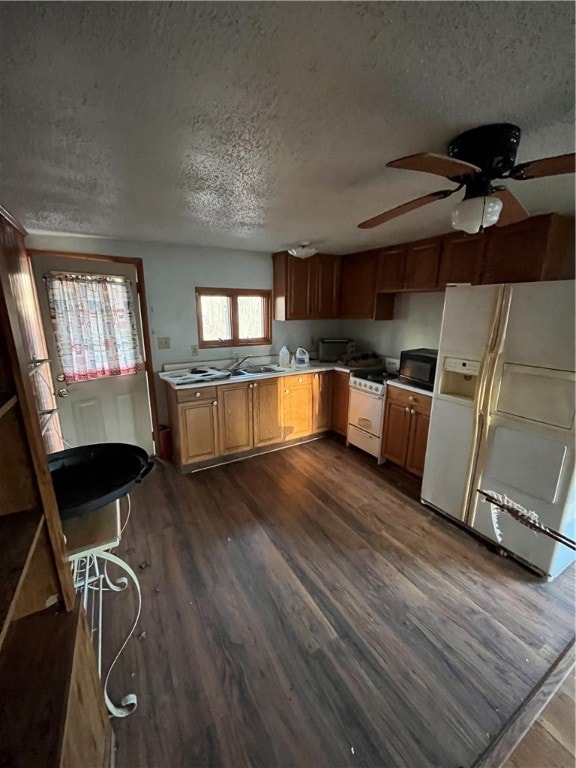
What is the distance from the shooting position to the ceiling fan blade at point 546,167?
3.11 feet

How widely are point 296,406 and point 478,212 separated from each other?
2599mm

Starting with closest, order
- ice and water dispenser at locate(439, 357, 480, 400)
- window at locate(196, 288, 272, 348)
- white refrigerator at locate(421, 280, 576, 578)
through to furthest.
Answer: white refrigerator at locate(421, 280, 576, 578) → ice and water dispenser at locate(439, 357, 480, 400) → window at locate(196, 288, 272, 348)

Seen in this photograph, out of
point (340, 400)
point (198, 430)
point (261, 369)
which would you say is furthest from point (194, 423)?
point (340, 400)

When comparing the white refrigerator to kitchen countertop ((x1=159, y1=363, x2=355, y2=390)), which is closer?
the white refrigerator

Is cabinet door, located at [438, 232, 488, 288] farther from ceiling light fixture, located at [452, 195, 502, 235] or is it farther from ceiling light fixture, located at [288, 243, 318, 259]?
ceiling light fixture, located at [452, 195, 502, 235]

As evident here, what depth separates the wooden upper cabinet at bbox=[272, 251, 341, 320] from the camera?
3537 mm

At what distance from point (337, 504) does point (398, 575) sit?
2.49 ft

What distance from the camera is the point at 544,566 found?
6.27 feet

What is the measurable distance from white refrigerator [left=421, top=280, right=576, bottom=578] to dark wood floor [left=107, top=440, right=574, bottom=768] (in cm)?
26

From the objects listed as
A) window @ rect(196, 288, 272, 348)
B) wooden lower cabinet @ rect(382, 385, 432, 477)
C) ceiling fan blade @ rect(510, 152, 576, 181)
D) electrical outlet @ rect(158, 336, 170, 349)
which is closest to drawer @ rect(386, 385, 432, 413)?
wooden lower cabinet @ rect(382, 385, 432, 477)

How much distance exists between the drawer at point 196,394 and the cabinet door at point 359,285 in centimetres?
192

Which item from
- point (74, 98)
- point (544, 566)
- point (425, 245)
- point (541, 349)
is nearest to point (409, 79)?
point (74, 98)

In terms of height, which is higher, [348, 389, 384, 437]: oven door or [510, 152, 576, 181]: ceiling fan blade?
[510, 152, 576, 181]: ceiling fan blade

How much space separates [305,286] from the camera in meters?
3.66
